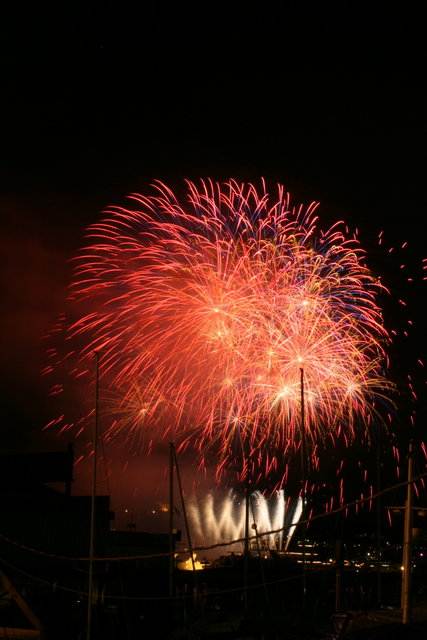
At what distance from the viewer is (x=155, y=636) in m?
29.8

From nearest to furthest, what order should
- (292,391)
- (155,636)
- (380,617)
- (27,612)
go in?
(380,617)
(27,612)
(155,636)
(292,391)

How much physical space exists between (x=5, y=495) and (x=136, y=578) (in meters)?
7.90

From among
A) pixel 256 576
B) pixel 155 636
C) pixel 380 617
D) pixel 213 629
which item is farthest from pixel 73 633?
pixel 256 576

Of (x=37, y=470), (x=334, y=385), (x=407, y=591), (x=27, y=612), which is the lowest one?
(x=27, y=612)

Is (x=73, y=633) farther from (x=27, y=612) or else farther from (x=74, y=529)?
(x=74, y=529)

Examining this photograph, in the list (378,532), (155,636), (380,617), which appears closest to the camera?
(380,617)

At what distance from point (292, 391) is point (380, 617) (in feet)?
49.1

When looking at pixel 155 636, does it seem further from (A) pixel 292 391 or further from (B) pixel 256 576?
(B) pixel 256 576

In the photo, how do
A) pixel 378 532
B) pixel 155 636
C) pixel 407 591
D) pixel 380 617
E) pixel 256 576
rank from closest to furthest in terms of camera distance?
pixel 407 591 → pixel 380 617 → pixel 155 636 → pixel 378 532 → pixel 256 576

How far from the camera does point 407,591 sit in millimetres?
15203

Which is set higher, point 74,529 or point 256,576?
point 74,529

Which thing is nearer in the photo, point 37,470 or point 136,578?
point 136,578

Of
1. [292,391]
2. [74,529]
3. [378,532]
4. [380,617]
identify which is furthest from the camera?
[74,529]

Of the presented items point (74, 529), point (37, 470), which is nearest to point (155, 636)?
point (74, 529)
